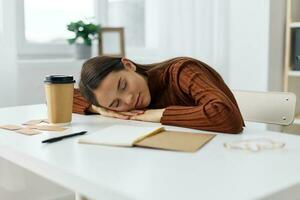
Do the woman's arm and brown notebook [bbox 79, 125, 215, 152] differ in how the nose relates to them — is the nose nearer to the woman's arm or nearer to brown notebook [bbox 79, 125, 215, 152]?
the woman's arm

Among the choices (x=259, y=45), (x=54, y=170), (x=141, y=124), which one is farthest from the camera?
(x=259, y=45)

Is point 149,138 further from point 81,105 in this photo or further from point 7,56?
point 7,56

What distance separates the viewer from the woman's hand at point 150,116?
1.33 metres

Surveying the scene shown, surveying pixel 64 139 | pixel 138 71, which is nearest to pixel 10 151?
pixel 64 139

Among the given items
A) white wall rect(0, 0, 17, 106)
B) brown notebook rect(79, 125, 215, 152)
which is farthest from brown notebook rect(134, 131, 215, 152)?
white wall rect(0, 0, 17, 106)

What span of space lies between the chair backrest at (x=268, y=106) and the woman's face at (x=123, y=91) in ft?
1.36

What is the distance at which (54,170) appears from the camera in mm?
821

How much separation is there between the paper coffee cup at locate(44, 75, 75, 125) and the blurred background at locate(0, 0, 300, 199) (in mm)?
1041

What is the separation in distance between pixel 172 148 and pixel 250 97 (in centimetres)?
76

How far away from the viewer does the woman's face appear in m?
1.35

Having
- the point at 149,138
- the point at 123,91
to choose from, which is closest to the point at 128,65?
the point at 123,91

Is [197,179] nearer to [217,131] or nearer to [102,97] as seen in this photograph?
[217,131]

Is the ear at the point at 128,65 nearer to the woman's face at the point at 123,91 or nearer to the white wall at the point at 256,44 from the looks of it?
the woman's face at the point at 123,91

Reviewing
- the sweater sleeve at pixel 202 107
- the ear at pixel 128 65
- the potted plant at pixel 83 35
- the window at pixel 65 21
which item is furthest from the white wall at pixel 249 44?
the ear at pixel 128 65
